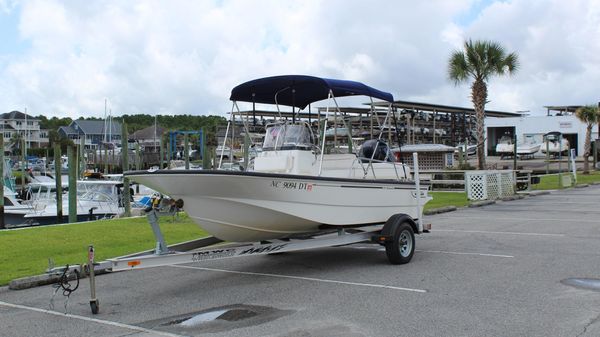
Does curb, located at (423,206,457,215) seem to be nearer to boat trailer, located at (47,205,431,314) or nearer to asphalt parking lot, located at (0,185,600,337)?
asphalt parking lot, located at (0,185,600,337)

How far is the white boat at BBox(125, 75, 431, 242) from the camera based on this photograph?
8.19 meters

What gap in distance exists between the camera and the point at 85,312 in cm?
738

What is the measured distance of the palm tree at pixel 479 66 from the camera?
1230 inches

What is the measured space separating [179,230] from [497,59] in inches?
886

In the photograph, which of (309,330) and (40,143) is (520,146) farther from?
(40,143)

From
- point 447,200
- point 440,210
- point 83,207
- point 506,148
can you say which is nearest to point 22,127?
point 506,148

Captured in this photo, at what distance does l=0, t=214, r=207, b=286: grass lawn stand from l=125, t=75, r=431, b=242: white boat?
10.5 ft

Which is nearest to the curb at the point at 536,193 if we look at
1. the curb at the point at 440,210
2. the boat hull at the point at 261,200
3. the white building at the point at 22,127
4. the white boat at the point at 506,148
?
the curb at the point at 440,210

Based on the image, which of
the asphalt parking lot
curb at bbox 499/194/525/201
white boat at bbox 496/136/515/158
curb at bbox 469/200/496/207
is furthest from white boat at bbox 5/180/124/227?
white boat at bbox 496/136/515/158

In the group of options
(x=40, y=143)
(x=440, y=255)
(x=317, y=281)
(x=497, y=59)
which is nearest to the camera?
(x=317, y=281)

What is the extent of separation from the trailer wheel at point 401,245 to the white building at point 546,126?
55131 millimetres

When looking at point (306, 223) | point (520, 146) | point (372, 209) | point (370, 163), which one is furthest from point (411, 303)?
point (520, 146)

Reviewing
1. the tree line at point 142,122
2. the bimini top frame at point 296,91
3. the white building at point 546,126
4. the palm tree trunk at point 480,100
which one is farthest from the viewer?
the tree line at point 142,122

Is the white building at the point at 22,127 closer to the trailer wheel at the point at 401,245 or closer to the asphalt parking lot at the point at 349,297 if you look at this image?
the asphalt parking lot at the point at 349,297
